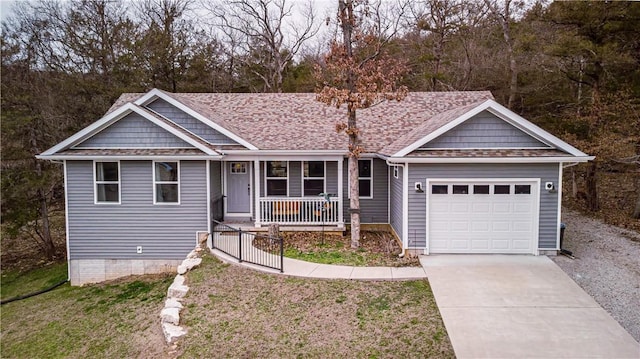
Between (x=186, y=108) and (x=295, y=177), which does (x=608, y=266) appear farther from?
(x=186, y=108)

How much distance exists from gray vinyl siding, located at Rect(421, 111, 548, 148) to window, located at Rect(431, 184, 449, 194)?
1.13 meters

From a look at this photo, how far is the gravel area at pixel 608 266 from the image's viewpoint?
7.28 m

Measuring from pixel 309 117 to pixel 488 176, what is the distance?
7512 mm

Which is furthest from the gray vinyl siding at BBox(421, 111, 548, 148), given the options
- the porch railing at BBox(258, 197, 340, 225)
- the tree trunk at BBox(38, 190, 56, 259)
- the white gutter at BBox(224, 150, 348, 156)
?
the tree trunk at BBox(38, 190, 56, 259)

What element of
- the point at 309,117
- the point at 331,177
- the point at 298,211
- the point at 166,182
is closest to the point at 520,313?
the point at 298,211

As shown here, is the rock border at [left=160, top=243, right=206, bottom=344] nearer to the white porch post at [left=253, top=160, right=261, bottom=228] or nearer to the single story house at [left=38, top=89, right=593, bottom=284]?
the single story house at [left=38, top=89, right=593, bottom=284]

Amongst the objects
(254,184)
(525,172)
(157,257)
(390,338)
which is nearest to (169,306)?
(157,257)

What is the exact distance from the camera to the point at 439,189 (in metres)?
10.3

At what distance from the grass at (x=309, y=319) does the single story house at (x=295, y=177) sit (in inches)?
113

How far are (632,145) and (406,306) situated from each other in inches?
477

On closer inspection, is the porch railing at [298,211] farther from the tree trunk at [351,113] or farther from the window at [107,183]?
the window at [107,183]

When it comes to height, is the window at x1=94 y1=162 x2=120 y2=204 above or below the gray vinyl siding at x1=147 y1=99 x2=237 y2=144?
below

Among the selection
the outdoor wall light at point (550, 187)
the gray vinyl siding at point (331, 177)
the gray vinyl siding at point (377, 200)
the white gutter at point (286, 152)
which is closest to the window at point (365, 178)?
the gray vinyl siding at point (377, 200)

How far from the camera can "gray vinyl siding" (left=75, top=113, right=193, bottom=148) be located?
11922 millimetres
